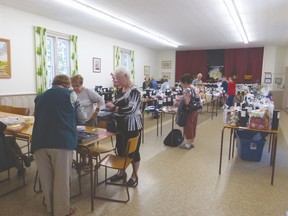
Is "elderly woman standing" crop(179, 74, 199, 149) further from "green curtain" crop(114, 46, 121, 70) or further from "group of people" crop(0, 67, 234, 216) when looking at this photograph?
"green curtain" crop(114, 46, 121, 70)

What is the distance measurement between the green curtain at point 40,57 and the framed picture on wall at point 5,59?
29.3 inches

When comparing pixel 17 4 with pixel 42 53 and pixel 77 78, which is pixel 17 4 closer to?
pixel 42 53

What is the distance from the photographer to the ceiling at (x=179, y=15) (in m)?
4.81

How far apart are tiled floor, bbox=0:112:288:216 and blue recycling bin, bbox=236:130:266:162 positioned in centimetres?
12

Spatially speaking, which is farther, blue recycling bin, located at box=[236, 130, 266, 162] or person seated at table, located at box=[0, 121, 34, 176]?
blue recycling bin, located at box=[236, 130, 266, 162]

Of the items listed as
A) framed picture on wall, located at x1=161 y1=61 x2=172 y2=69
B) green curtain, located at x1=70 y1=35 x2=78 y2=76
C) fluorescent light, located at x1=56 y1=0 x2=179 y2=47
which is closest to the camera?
fluorescent light, located at x1=56 y1=0 x2=179 y2=47

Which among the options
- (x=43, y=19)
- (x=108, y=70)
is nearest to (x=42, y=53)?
(x=43, y=19)

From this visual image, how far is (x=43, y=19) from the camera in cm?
605

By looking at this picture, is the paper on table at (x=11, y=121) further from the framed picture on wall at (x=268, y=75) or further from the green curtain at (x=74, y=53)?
the framed picture on wall at (x=268, y=75)

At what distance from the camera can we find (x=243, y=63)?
11195 millimetres

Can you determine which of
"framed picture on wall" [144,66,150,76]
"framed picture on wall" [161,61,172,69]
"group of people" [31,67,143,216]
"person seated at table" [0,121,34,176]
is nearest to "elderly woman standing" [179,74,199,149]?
"group of people" [31,67,143,216]

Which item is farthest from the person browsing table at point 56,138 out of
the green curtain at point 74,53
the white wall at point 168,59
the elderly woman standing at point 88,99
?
the white wall at point 168,59

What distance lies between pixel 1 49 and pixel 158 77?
895 cm

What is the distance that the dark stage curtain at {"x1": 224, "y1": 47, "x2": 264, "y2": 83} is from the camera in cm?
1089
